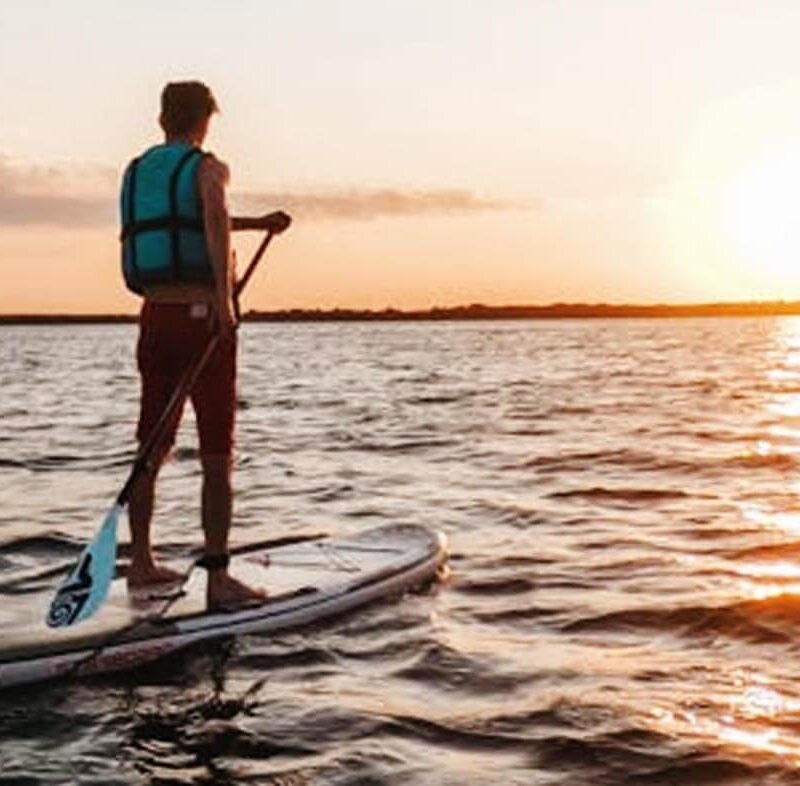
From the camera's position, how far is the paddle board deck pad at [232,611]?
23.2ft

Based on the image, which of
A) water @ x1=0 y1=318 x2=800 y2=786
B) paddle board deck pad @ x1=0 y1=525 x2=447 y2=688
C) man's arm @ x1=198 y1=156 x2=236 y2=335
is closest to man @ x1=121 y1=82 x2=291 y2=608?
man's arm @ x1=198 y1=156 x2=236 y2=335

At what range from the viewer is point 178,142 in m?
7.34

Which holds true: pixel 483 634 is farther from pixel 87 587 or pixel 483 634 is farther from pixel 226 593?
pixel 87 587

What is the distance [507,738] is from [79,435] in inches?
705

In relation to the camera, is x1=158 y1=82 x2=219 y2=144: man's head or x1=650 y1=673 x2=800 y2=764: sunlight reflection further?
x1=158 y1=82 x2=219 y2=144: man's head

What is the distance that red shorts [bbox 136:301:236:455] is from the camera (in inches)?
294

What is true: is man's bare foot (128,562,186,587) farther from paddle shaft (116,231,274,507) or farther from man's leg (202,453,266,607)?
paddle shaft (116,231,274,507)

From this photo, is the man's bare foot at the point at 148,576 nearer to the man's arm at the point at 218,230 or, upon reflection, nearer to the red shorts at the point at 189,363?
the red shorts at the point at 189,363

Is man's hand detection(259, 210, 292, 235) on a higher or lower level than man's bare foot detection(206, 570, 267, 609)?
higher

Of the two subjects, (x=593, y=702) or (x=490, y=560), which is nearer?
(x=593, y=702)

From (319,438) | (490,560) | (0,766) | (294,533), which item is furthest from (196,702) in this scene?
(319,438)

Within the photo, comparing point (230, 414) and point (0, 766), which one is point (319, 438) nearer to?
point (230, 414)

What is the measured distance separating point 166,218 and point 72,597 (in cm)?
187

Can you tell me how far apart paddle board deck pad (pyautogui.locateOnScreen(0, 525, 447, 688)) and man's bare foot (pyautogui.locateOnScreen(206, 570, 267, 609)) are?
49 mm
